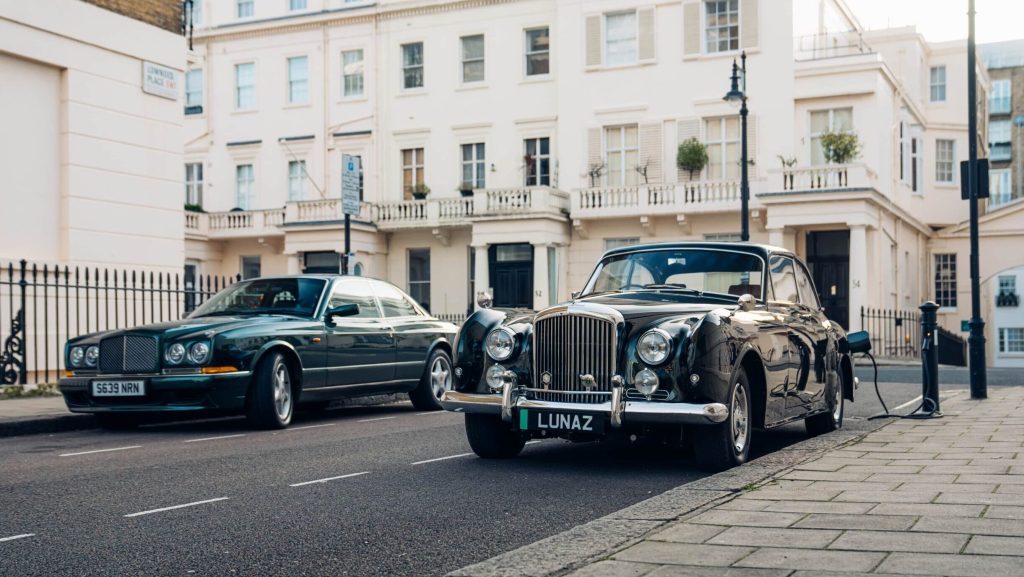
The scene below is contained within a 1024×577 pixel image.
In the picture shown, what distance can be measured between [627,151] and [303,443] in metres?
27.8

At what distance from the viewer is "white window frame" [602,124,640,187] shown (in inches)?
1439

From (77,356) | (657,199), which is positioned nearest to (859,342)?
(77,356)

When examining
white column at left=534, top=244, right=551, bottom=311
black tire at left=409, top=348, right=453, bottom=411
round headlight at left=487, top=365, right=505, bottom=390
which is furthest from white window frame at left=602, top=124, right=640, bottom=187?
round headlight at left=487, top=365, right=505, bottom=390

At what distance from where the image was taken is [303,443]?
1011 centimetres

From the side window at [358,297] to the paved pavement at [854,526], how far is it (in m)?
6.27

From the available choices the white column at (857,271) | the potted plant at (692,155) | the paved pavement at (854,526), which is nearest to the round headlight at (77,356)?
the paved pavement at (854,526)

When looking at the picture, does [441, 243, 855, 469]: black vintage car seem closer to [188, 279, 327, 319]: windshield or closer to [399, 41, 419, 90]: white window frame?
[188, 279, 327, 319]: windshield

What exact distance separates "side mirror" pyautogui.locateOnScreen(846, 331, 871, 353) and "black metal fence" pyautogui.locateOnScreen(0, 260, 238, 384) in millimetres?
8206

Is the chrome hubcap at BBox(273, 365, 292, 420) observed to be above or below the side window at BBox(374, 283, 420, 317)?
below

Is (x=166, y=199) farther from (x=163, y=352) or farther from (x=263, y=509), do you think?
(x=263, y=509)

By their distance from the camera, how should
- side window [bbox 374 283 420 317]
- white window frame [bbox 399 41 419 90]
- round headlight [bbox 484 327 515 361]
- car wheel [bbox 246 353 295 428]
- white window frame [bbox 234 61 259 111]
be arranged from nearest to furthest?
round headlight [bbox 484 327 515 361] < car wheel [bbox 246 353 295 428] < side window [bbox 374 283 420 317] < white window frame [bbox 399 41 419 90] < white window frame [bbox 234 61 259 111]

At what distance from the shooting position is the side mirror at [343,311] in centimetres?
1213

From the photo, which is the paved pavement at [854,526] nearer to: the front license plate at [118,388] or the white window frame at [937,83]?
the front license plate at [118,388]

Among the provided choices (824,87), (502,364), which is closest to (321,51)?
(824,87)
